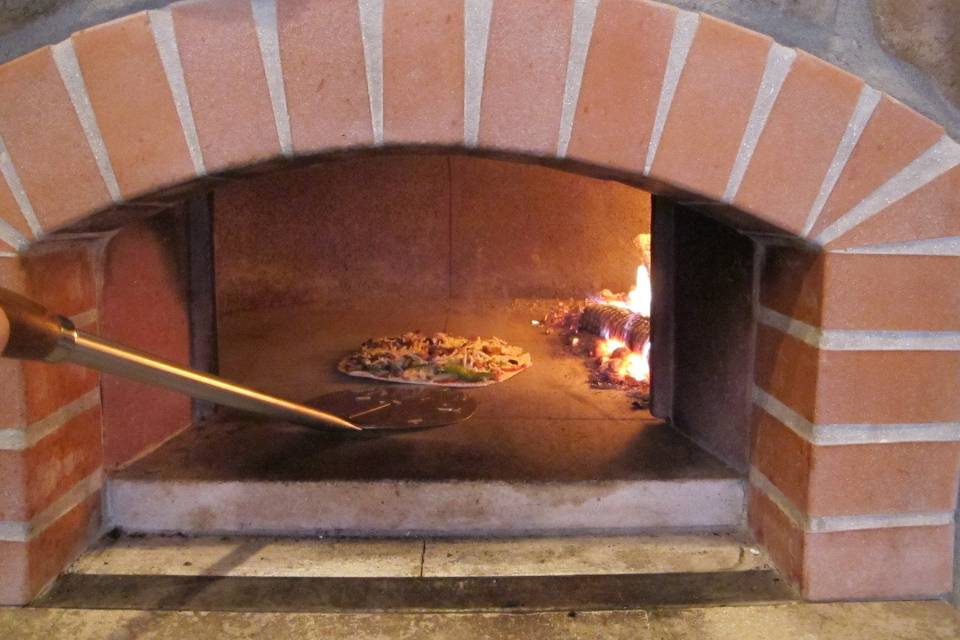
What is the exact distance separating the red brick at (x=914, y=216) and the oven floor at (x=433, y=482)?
1.55 ft

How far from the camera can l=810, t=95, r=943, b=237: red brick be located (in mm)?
1029

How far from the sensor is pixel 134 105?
998 millimetres

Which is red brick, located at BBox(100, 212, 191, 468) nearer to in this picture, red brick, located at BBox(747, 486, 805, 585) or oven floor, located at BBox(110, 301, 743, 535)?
A: oven floor, located at BBox(110, 301, 743, 535)

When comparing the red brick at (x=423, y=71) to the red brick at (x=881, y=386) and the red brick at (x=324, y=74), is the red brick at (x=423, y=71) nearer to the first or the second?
the red brick at (x=324, y=74)

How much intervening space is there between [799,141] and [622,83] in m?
0.25

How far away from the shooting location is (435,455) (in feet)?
4.59

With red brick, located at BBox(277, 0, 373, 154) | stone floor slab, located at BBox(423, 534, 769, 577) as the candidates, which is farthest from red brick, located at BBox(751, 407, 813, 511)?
red brick, located at BBox(277, 0, 373, 154)

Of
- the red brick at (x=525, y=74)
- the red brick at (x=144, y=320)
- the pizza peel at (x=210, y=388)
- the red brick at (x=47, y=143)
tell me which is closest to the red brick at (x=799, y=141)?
the red brick at (x=525, y=74)

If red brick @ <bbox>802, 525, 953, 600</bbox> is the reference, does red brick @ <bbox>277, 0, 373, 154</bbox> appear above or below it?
above

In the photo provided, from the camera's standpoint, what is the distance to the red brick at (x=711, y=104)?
101 centimetres

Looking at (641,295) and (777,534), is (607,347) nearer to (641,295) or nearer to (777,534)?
(641,295)

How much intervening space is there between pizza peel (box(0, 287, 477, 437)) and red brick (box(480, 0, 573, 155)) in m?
0.49

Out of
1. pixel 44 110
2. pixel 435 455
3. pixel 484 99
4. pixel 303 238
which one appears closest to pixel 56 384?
pixel 44 110

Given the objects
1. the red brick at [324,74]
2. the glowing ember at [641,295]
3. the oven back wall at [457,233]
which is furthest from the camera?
the oven back wall at [457,233]
